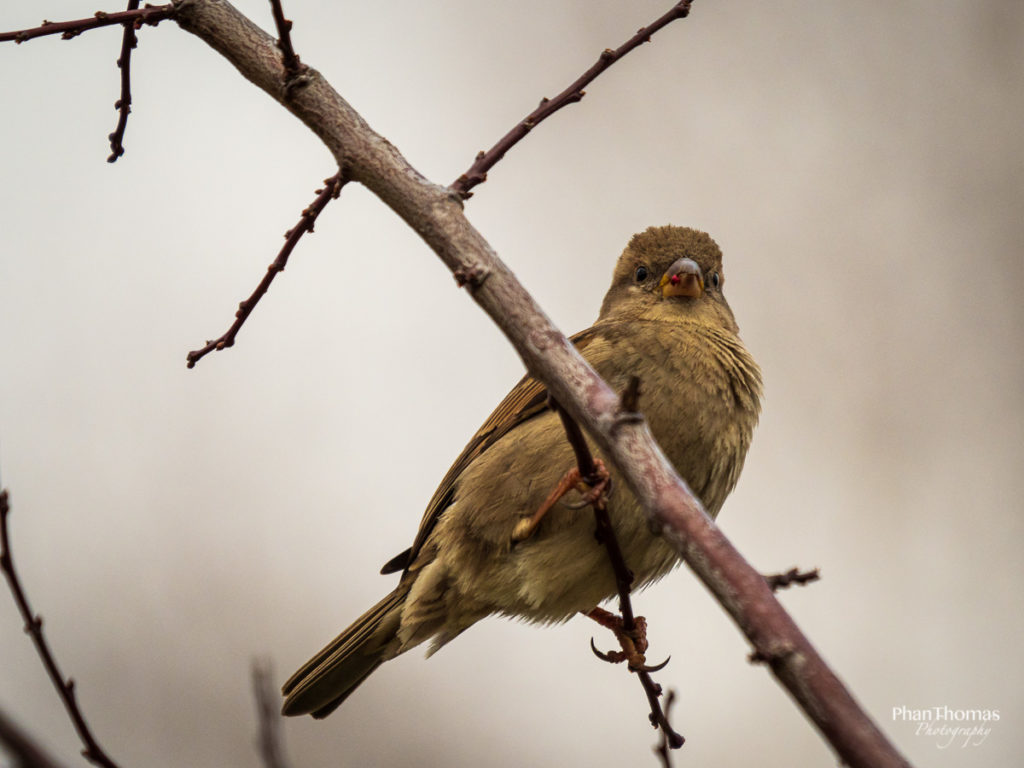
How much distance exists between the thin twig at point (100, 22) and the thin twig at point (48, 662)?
3.77 ft

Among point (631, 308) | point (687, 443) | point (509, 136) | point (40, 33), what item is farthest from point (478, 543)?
point (40, 33)

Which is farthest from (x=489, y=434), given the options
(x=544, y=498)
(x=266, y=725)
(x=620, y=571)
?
(x=266, y=725)

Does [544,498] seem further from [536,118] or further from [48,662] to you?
[48,662]

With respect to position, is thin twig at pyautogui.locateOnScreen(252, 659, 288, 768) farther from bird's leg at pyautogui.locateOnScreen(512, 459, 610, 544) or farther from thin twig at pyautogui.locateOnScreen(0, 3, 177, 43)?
thin twig at pyautogui.locateOnScreen(0, 3, 177, 43)

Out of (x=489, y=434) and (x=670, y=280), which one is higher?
(x=670, y=280)

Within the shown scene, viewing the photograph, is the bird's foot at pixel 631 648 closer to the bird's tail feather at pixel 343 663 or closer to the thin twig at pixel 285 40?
Answer: the bird's tail feather at pixel 343 663

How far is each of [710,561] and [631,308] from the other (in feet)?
9.34

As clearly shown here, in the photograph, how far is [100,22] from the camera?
263 cm

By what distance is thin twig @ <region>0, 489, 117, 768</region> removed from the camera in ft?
6.93

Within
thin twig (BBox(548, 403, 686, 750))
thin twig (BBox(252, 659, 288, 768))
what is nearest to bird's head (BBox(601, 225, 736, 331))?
thin twig (BBox(548, 403, 686, 750))

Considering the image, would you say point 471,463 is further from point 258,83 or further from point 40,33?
point 40,33

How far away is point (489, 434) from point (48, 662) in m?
2.26

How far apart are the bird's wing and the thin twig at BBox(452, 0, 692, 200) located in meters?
1.51

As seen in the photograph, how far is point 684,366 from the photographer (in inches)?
156
